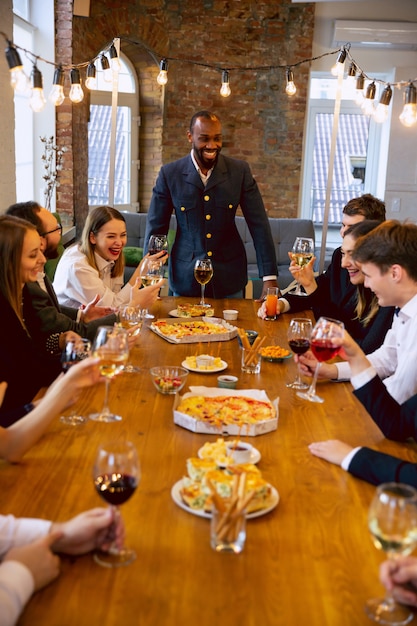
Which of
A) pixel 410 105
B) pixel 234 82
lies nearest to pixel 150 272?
pixel 410 105

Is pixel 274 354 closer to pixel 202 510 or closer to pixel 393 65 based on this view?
pixel 202 510

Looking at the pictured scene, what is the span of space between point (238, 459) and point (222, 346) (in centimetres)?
118

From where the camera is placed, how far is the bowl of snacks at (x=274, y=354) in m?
2.54

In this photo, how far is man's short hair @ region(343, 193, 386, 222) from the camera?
3279 millimetres

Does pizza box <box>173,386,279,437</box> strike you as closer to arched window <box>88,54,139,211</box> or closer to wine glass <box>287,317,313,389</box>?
wine glass <box>287,317,313,389</box>

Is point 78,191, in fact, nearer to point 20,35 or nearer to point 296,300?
point 20,35

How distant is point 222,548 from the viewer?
128cm

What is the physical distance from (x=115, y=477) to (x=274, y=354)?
1371 millimetres

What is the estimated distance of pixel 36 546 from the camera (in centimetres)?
121

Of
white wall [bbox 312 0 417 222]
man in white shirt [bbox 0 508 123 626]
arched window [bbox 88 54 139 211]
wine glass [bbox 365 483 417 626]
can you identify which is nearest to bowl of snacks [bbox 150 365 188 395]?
man in white shirt [bbox 0 508 123 626]

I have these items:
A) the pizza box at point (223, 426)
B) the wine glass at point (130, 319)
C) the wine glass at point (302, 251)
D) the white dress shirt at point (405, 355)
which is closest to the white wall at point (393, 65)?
the wine glass at point (302, 251)

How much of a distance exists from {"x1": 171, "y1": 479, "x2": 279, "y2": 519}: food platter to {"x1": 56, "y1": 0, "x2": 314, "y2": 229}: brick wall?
6.41 m

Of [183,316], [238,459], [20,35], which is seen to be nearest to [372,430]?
[238,459]

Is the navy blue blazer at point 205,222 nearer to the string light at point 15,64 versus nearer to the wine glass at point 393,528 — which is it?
the string light at point 15,64
